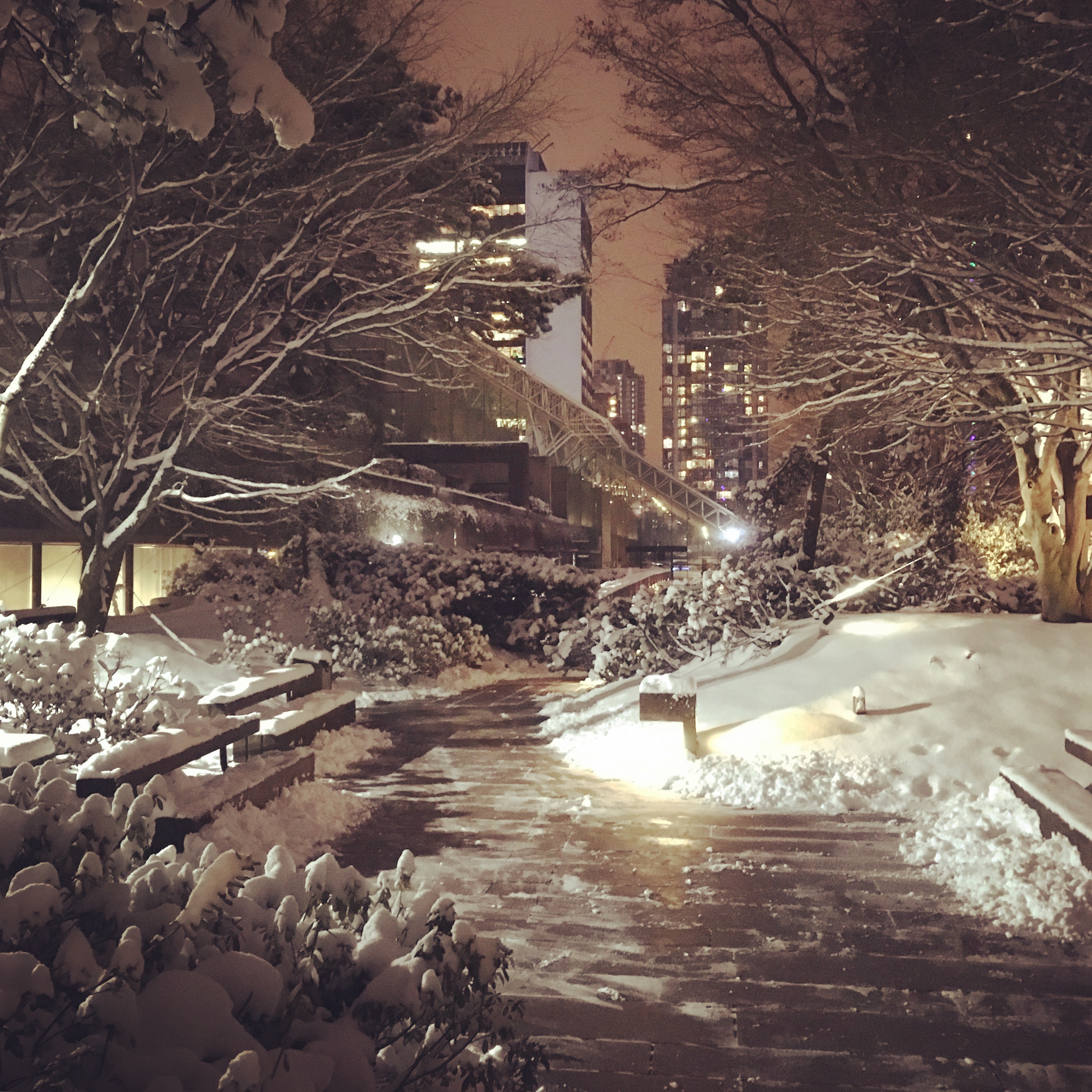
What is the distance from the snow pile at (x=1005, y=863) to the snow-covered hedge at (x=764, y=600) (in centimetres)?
652

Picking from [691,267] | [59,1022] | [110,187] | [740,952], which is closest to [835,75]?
[691,267]

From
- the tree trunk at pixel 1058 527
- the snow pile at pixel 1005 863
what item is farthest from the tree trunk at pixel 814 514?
the snow pile at pixel 1005 863

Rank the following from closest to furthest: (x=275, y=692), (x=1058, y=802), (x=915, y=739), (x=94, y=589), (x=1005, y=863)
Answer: (x=1005, y=863), (x=1058, y=802), (x=915, y=739), (x=275, y=692), (x=94, y=589)

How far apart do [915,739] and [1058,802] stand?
97.3 inches

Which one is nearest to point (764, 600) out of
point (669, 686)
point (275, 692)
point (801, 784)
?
point (669, 686)

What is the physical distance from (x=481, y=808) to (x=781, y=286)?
24.8 feet

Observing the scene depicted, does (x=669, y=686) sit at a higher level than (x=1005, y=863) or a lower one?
higher

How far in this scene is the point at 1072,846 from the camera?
5395 mm

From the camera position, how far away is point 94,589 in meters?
10.7

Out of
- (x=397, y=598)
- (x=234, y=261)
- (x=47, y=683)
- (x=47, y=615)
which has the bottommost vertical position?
(x=47, y=683)

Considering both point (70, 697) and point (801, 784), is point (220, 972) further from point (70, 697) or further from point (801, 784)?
point (801, 784)

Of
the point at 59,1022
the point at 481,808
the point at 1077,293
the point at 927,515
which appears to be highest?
the point at 1077,293

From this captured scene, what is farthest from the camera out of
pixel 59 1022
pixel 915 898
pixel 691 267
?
pixel 691 267

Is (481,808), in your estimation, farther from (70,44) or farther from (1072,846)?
(70,44)
